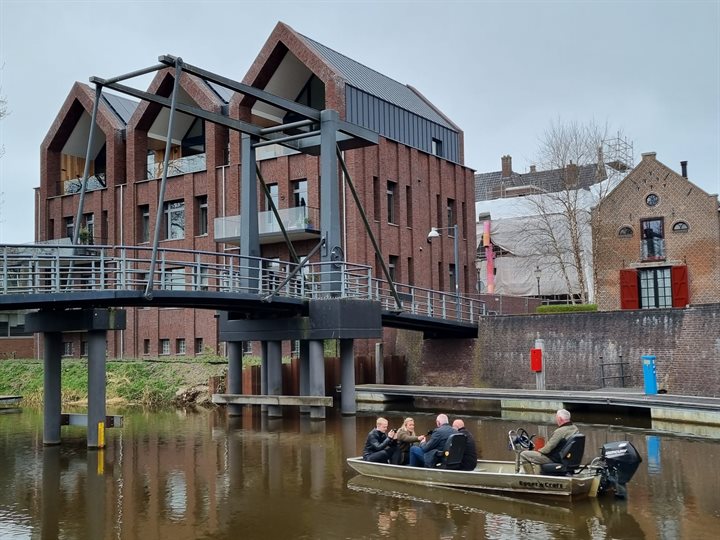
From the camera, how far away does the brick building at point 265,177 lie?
36.7 m

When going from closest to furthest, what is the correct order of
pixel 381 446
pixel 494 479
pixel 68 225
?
1. pixel 494 479
2. pixel 381 446
3. pixel 68 225

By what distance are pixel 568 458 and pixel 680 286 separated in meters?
26.6

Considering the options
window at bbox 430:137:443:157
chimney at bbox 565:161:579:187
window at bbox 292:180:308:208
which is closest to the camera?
window at bbox 292:180:308:208

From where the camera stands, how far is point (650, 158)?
38.6m

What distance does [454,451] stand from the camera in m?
14.1

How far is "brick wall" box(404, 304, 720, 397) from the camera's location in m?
26.3

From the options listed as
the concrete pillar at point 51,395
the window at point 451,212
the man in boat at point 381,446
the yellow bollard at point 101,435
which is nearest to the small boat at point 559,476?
the man in boat at point 381,446

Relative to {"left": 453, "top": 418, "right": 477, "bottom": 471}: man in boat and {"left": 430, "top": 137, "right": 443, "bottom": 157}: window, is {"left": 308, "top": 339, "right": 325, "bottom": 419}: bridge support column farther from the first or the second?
{"left": 430, "top": 137, "right": 443, "bottom": 157}: window

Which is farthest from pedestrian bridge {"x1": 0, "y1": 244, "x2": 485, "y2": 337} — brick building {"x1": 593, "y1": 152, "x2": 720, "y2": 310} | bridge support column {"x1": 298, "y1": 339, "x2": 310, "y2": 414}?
brick building {"x1": 593, "y1": 152, "x2": 720, "y2": 310}

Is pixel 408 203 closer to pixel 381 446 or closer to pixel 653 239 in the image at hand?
pixel 653 239

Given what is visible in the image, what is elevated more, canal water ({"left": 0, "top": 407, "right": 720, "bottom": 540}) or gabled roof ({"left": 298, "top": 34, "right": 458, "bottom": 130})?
gabled roof ({"left": 298, "top": 34, "right": 458, "bottom": 130})

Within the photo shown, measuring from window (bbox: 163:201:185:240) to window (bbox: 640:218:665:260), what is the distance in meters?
21.6

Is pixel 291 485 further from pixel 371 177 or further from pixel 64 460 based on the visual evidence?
pixel 371 177

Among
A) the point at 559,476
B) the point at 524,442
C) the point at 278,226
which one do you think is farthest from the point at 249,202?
the point at 559,476
